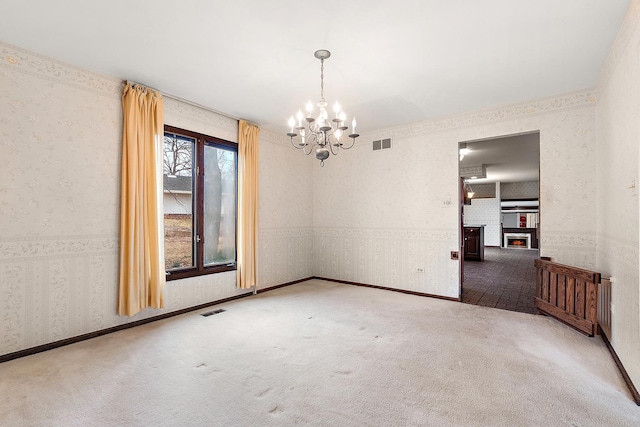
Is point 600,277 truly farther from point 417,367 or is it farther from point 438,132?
point 438,132

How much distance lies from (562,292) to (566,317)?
29cm

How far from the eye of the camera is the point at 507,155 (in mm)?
7918

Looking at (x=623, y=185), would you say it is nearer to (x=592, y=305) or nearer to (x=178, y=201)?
(x=592, y=305)

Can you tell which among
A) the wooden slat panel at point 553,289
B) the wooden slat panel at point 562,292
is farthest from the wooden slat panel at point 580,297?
the wooden slat panel at point 553,289

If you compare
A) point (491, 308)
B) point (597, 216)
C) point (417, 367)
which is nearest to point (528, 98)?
point (597, 216)

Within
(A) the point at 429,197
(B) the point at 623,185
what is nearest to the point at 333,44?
(B) the point at 623,185

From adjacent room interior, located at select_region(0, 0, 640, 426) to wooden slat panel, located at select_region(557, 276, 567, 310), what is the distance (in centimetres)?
13

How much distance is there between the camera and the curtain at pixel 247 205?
501 centimetres

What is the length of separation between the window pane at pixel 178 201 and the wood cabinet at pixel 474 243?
8137 mm

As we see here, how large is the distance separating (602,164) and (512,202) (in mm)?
11940

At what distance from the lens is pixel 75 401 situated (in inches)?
87.5

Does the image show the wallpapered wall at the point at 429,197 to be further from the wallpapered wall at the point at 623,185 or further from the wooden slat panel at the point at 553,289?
the wallpapered wall at the point at 623,185

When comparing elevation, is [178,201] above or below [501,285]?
above

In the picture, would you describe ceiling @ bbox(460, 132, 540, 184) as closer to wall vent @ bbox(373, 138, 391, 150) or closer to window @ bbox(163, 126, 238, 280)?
wall vent @ bbox(373, 138, 391, 150)
